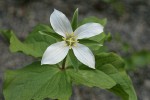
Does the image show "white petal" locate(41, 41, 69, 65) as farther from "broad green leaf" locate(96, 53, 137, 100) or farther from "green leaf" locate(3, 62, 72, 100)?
"broad green leaf" locate(96, 53, 137, 100)

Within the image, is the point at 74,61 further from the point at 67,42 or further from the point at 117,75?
the point at 117,75

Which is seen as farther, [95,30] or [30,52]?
[30,52]

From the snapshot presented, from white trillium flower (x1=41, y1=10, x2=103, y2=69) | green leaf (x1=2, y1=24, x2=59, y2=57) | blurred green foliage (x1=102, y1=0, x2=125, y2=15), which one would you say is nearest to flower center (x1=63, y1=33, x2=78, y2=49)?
white trillium flower (x1=41, y1=10, x2=103, y2=69)

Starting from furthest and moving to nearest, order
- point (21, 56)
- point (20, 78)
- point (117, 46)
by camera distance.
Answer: point (117, 46) → point (21, 56) → point (20, 78)

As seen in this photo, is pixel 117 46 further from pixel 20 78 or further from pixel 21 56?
pixel 20 78

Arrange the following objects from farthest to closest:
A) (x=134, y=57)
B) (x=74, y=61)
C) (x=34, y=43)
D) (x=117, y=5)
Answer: (x=117, y=5)
(x=134, y=57)
(x=34, y=43)
(x=74, y=61)

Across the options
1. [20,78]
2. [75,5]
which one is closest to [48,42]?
[20,78]

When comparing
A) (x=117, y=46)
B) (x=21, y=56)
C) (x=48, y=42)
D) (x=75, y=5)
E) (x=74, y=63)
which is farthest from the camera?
(x=75, y=5)

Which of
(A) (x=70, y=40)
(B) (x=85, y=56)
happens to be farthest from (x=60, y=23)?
(B) (x=85, y=56)
